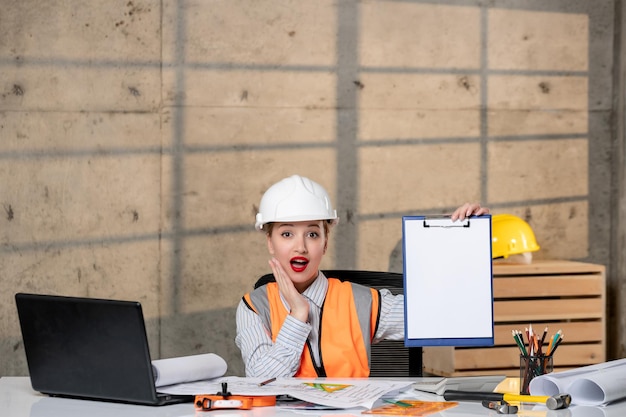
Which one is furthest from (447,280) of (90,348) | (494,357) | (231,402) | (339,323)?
(494,357)

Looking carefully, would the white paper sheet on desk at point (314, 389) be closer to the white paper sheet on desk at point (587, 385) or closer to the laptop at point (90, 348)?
the laptop at point (90, 348)

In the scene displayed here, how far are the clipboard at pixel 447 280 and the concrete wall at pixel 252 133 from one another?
2.51m

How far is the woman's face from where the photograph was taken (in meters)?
2.72

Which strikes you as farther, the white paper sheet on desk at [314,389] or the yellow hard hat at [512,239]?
the yellow hard hat at [512,239]

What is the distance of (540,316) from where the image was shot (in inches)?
183

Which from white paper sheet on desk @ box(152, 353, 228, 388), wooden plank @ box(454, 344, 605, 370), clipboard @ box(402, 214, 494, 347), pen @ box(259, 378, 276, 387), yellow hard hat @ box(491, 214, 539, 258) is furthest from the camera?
yellow hard hat @ box(491, 214, 539, 258)

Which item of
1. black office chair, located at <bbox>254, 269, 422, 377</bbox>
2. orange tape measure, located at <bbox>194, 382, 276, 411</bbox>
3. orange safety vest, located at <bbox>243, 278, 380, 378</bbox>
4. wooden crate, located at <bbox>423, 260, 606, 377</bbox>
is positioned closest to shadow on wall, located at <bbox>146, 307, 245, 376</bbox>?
wooden crate, located at <bbox>423, 260, 606, 377</bbox>

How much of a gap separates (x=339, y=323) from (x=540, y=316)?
2.23m

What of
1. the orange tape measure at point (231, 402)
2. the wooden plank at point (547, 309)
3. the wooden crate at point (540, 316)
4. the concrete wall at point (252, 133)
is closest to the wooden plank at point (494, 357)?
the wooden crate at point (540, 316)

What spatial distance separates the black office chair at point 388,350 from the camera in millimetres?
2786

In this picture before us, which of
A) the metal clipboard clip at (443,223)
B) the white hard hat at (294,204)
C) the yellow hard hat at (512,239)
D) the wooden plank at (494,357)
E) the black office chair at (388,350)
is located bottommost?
the wooden plank at (494,357)

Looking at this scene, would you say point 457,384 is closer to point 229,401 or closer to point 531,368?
point 531,368

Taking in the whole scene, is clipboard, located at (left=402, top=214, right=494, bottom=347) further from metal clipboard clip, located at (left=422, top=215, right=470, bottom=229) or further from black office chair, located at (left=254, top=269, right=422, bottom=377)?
black office chair, located at (left=254, top=269, right=422, bottom=377)

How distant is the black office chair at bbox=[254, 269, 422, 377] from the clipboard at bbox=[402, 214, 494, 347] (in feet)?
1.21
